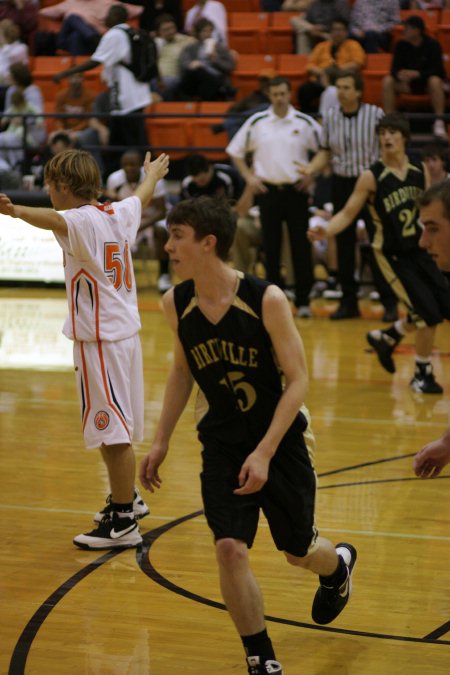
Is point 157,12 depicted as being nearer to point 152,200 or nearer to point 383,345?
point 152,200

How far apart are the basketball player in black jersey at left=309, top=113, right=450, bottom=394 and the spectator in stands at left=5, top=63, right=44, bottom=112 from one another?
305 inches

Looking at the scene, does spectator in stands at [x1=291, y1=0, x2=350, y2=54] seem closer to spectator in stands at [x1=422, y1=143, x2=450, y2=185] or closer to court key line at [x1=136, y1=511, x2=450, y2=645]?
spectator in stands at [x1=422, y1=143, x2=450, y2=185]

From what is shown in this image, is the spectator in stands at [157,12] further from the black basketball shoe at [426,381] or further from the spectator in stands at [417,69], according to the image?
the black basketball shoe at [426,381]

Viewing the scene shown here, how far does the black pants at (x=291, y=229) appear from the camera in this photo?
1163 cm

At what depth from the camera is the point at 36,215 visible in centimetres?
466

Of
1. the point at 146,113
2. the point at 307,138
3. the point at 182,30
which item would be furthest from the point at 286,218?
the point at 182,30

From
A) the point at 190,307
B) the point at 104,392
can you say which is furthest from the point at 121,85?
the point at 190,307

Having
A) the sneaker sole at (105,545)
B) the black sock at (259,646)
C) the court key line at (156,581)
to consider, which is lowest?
the sneaker sole at (105,545)

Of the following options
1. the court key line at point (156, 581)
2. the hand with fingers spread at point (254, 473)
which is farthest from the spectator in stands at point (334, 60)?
the hand with fingers spread at point (254, 473)

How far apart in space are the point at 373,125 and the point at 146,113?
3.77 meters

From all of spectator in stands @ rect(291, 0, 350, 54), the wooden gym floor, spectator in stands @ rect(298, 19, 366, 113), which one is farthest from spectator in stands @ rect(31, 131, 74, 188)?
the wooden gym floor

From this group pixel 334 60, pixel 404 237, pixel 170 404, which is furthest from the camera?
pixel 334 60

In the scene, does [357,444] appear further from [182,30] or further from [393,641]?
[182,30]

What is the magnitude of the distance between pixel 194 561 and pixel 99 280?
1.30 metres
